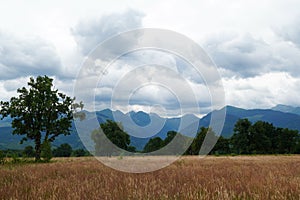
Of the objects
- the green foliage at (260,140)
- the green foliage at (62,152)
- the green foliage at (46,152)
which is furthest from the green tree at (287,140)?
the green foliage at (46,152)

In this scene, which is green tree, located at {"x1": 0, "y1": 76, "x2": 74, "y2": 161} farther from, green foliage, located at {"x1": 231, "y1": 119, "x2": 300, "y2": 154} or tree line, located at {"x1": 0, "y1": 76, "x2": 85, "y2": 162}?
green foliage, located at {"x1": 231, "y1": 119, "x2": 300, "y2": 154}

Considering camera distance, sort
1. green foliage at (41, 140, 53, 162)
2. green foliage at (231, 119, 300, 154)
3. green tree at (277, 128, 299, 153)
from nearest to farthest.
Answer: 1. green foliage at (41, 140, 53, 162)
2. green foliage at (231, 119, 300, 154)
3. green tree at (277, 128, 299, 153)

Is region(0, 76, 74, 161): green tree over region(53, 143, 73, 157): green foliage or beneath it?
over

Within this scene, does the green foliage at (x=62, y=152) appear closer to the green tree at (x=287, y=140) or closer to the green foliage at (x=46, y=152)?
the green tree at (x=287, y=140)

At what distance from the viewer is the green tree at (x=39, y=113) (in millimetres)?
29672

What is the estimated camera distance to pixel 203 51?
1085 centimetres

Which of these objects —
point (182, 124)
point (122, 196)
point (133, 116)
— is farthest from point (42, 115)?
point (122, 196)

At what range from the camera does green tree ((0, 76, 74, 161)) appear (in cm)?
2967

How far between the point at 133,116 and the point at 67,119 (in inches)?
A: 857

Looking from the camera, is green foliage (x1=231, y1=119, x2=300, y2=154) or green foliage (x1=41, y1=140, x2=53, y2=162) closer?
green foliage (x1=41, y1=140, x2=53, y2=162)

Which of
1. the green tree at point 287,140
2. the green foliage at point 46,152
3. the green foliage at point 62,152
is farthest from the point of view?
the green foliage at point 62,152

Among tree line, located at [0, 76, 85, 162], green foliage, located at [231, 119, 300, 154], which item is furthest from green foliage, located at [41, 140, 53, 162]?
green foliage, located at [231, 119, 300, 154]

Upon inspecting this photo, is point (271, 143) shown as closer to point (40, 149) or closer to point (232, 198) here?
point (40, 149)

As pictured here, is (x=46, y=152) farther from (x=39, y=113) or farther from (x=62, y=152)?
(x=62, y=152)
